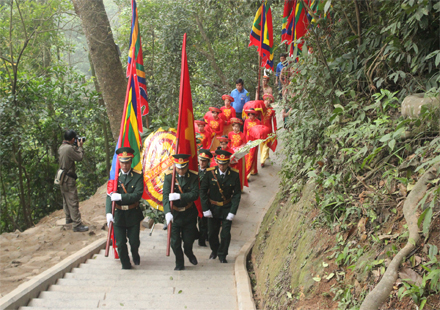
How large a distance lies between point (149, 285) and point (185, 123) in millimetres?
2705

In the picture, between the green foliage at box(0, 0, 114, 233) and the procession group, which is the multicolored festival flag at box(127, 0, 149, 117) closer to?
the procession group

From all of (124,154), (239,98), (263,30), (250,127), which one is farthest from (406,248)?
(239,98)

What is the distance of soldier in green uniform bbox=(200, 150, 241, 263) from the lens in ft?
22.2

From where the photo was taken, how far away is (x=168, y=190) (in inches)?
249

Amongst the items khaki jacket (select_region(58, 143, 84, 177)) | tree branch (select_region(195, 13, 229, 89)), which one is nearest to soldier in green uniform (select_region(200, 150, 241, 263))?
khaki jacket (select_region(58, 143, 84, 177))

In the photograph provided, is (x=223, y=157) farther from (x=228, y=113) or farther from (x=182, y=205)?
(x=228, y=113)

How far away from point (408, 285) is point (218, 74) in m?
14.3

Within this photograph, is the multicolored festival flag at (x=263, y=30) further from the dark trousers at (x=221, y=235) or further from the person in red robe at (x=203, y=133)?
the dark trousers at (x=221, y=235)

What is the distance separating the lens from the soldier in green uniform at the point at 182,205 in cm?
626

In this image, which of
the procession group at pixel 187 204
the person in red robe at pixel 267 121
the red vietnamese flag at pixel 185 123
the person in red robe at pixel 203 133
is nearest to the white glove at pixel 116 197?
the procession group at pixel 187 204

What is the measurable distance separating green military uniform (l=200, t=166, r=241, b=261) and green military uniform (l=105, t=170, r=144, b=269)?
1.19m

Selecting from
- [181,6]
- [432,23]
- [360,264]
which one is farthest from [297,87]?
[181,6]

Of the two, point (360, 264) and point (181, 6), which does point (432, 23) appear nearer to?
point (360, 264)

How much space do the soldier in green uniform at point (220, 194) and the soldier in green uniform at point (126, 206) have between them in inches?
47.2
